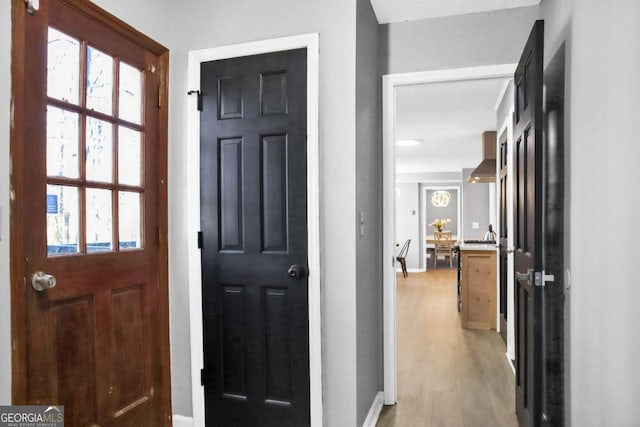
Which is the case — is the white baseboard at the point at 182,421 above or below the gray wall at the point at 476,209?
below

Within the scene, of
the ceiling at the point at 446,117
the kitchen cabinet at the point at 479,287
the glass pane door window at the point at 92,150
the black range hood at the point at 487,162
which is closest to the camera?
the glass pane door window at the point at 92,150

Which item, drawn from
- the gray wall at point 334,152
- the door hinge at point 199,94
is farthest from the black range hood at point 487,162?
the door hinge at point 199,94

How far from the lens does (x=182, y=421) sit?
8.18ft

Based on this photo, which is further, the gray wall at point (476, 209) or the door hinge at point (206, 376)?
the gray wall at point (476, 209)

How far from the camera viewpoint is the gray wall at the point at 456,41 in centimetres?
270

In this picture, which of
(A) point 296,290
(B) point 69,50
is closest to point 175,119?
(B) point 69,50

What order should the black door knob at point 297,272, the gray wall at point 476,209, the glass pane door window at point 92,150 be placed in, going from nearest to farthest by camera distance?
the glass pane door window at point 92,150, the black door knob at point 297,272, the gray wall at point 476,209

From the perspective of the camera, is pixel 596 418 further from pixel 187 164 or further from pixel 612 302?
pixel 187 164

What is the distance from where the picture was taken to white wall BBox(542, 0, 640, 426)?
49.3 inches

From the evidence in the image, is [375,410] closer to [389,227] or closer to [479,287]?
[389,227]

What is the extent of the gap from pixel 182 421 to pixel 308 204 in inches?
57.4

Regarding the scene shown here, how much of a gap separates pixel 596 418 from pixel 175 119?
7.89 ft

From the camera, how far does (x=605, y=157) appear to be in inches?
57.8

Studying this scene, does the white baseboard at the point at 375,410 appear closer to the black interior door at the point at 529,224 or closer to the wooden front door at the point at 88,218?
the black interior door at the point at 529,224
